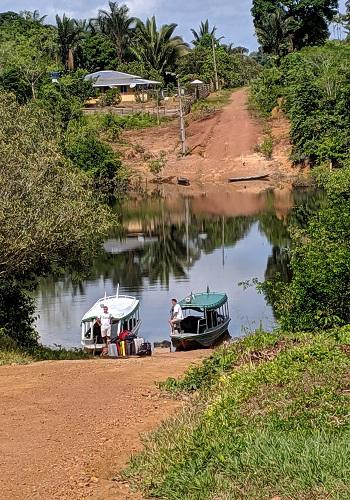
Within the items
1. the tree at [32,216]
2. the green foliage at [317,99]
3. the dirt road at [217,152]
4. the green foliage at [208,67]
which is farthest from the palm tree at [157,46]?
the tree at [32,216]

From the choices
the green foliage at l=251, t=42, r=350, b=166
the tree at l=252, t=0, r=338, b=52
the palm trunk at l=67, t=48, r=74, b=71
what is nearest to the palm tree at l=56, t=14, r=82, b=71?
the palm trunk at l=67, t=48, r=74, b=71

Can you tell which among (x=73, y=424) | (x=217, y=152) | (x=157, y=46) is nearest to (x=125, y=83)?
(x=157, y=46)

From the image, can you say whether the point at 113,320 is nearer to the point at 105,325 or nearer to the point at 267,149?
the point at 105,325

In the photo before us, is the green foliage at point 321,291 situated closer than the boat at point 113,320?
Yes

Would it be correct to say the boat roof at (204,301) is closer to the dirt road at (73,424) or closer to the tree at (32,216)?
the tree at (32,216)

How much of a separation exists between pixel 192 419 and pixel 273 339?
2.85m

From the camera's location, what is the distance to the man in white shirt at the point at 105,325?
22534 millimetres

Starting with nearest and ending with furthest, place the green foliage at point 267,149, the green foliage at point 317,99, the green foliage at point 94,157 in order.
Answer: the green foliage at point 317,99 < the green foliage at point 94,157 < the green foliage at point 267,149

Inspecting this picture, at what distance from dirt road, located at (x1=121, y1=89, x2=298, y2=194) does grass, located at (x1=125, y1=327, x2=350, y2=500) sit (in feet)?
176

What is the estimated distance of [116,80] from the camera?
79500 millimetres

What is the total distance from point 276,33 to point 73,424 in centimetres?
7254

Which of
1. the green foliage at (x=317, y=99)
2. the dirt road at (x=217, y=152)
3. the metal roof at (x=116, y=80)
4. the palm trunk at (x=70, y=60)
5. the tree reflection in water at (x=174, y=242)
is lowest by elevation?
the tree reflection in water at (x=174, y=242)

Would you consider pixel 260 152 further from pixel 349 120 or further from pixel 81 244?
pixel 81 244

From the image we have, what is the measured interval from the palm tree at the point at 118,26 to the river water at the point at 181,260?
38.7 meters
